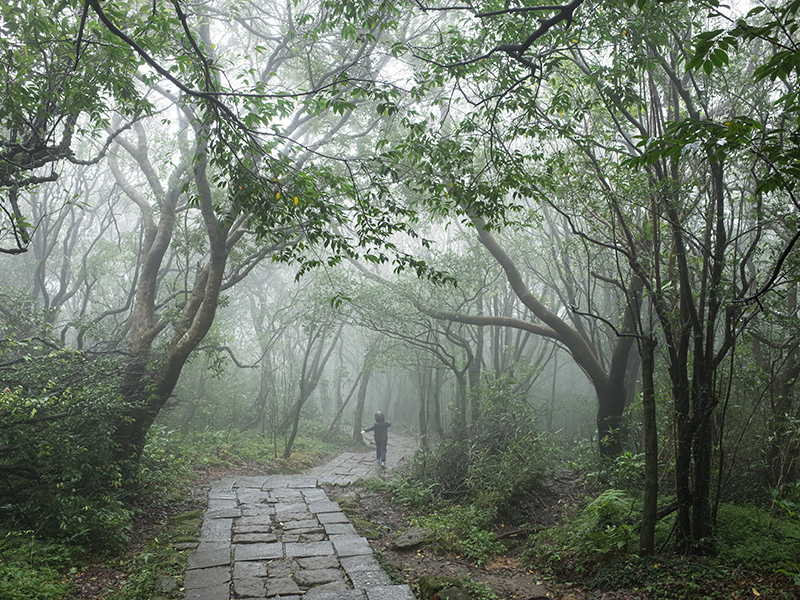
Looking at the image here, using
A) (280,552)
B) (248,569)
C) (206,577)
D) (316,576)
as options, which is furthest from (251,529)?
(316,576)

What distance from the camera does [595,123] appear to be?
6.06m

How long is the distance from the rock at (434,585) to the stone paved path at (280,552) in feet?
0.40

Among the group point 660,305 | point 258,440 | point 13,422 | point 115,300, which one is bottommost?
point 258,440

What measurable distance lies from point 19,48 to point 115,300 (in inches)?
580

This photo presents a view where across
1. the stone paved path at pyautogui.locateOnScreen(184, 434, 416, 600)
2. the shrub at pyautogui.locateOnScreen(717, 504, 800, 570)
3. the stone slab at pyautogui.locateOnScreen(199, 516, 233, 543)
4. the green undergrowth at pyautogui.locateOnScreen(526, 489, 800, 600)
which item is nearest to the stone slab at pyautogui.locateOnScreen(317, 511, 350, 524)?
the stone paved path at pyautogui.locateOnScreen(184, 434, 416, 600)

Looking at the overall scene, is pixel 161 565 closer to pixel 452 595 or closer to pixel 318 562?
pixel 318 562

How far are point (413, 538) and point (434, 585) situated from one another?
148 cm

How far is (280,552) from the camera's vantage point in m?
5.05

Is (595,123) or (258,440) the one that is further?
(258,440)

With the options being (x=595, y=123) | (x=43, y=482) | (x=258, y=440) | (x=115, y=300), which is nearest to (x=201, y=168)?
(x=43, y=482)

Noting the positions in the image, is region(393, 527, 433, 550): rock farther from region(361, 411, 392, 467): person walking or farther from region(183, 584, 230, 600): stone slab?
region(361, 411, 392, 467): person walking

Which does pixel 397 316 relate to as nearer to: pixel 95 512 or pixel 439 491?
pixel 439 491

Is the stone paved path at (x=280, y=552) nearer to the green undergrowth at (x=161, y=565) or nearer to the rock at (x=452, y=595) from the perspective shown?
the green undergrowth at (x=161, y=565)

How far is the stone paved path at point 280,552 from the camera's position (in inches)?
162
